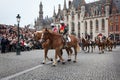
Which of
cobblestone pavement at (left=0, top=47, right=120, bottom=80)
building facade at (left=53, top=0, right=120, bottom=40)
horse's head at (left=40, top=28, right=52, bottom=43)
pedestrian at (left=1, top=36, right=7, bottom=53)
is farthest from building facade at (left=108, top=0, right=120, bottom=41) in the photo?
horse's head at (left=40, top=28, right=52, bottom=43)

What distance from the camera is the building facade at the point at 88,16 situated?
90812mm

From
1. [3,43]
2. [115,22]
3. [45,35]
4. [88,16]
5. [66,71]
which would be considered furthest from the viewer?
[88,16]

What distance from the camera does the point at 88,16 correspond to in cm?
9762

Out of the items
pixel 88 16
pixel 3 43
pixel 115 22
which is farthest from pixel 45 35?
pixel 88 16

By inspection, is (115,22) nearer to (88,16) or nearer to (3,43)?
(88,16)

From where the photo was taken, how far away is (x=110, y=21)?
88.2 m

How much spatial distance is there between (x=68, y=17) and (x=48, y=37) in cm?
9160

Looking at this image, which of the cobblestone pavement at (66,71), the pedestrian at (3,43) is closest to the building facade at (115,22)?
the pedestrian at (3,43)

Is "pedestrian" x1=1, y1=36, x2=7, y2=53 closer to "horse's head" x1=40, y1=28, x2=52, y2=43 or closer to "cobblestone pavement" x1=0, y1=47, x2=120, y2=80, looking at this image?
"cobblestone pavement" x1=0, y1=47, x2=120, y2=80

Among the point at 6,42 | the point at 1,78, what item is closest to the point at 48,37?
the point at 1,78

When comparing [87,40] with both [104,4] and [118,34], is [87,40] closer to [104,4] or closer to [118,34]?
[118,34]

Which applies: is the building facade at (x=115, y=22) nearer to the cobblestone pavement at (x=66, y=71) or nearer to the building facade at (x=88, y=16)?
the building facade at (x=88, y=16)

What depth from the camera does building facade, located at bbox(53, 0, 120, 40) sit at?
90812 millimetres

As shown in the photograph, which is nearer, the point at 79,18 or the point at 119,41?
the point at 119,41
